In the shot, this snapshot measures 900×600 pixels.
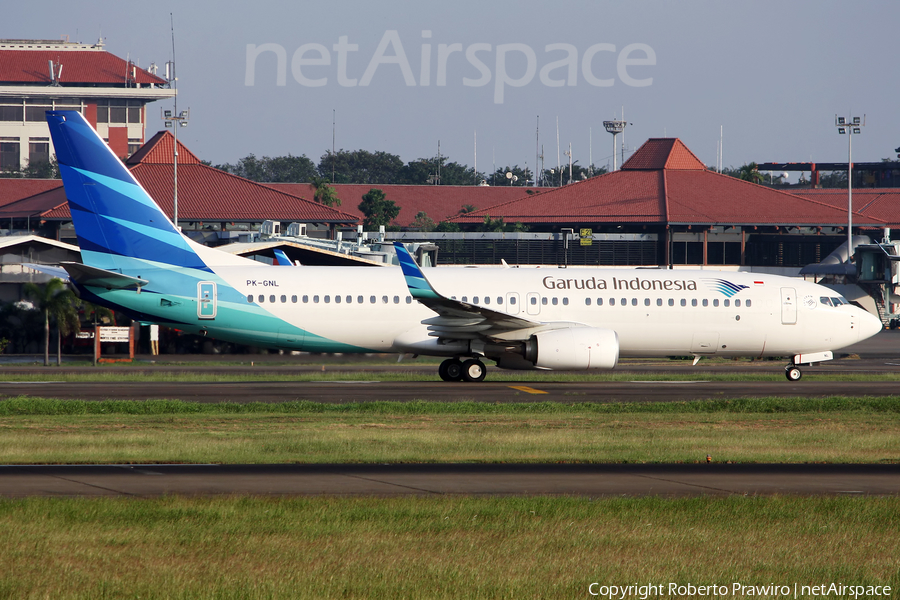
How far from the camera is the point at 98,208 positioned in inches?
1162

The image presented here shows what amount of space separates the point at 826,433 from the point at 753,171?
9578 cm

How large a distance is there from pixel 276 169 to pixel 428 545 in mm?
173959

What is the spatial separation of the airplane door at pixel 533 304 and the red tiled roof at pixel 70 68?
160122 millimetres

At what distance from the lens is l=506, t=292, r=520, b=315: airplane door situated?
101 feet

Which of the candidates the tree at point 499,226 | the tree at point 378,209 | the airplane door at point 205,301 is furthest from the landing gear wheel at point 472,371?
the tree at point 378,209

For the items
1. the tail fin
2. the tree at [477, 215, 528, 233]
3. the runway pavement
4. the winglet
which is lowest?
the runway pavement

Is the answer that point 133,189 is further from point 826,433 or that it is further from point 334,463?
point 826,433

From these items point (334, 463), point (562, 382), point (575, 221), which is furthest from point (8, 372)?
point (575, 221)

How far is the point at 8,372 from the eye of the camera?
34906mm

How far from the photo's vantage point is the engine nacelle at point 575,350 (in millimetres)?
28719

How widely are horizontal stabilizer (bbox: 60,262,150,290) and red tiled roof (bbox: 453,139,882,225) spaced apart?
5752 cm

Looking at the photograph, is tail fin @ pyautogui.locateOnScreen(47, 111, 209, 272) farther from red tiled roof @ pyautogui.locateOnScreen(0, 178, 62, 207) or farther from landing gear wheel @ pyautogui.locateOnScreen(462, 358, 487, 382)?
red tiled roof @ pyautogui.locateOnScreen(0, 178, 62, 207)

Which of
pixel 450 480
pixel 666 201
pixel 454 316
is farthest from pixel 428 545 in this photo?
pixel 666 201

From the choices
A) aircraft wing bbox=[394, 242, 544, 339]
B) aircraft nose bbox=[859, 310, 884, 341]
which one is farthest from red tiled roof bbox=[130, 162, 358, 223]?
aircraft nose bbox=[859, 310, 884, 341]
